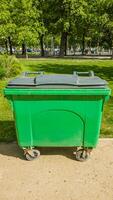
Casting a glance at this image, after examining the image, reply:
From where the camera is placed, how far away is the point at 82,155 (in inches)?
205

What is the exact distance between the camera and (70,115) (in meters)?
4.91

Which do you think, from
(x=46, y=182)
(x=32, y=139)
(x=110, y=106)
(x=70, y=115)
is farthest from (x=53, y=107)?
(x=110, y=106)

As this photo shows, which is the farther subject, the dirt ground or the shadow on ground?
the shadow on ground

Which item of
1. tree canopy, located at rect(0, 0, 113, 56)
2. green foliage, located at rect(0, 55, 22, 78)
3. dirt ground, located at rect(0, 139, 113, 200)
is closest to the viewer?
dirt ground, located at rect(0, 139, 113, 200)

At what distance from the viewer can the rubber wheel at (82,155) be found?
17.0 ft

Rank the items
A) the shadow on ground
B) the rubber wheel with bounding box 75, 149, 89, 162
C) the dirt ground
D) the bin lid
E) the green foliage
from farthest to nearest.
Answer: the green foliage, the shadow on ground, the rubber wheel with bounding box 75, 149, 89, 162, the bin lid, the dirt ground

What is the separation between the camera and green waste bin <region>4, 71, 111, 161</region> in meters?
4.68

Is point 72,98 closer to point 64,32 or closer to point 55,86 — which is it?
point 55,86

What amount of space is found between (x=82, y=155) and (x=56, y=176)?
642mm

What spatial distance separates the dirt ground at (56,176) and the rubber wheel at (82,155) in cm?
7

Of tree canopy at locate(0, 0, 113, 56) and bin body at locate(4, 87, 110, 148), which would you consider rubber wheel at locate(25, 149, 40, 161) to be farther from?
tree canopy at locate(0, 0, 113, 56)

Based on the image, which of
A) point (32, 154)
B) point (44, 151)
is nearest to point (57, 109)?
point (32, 154)

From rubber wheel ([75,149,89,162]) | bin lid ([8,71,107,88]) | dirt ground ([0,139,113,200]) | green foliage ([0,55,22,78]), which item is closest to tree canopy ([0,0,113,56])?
green foliage ([0,55,22,78])

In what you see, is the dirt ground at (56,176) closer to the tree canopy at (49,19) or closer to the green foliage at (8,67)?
the green foliage at (8,67)
